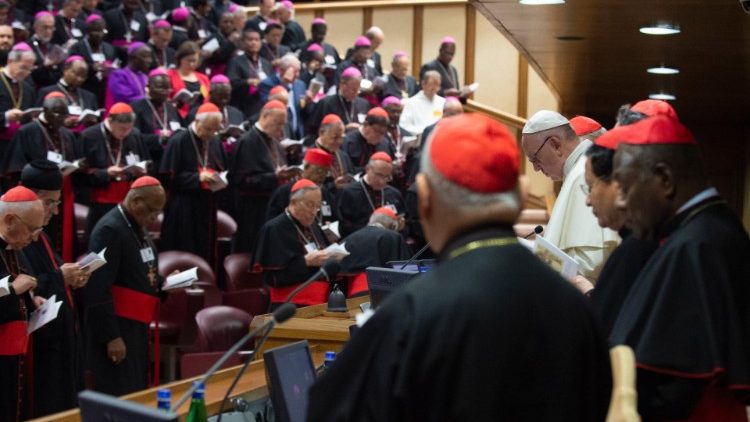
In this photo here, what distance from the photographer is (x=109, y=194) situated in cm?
960

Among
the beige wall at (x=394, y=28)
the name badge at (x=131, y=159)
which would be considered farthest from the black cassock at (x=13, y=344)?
the beige wall at (x=394, y=28)

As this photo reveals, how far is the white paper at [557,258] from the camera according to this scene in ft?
13.5

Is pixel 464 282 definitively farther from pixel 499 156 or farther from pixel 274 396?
pixel 274 396

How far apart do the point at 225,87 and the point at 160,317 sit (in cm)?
338

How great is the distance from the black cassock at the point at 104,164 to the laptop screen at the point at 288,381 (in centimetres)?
649

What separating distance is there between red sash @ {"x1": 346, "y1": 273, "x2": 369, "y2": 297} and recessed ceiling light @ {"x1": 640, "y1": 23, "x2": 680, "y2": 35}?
2804mm

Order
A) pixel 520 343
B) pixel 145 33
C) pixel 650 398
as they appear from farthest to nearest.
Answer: pixel 145 33
pixel 650 398
pixel 520 343

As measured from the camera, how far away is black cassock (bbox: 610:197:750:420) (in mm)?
2807

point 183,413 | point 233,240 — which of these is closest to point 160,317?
point 233,240

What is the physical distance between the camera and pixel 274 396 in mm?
3119

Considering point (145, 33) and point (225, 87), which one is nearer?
point (225, 87)

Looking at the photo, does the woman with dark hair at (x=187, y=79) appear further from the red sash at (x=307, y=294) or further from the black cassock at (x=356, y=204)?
the red sash at (x=307, y=294)

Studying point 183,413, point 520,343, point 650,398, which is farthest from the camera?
point 183,413

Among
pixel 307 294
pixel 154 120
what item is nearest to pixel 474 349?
pixel 307 294
